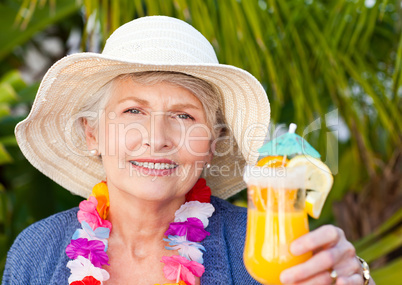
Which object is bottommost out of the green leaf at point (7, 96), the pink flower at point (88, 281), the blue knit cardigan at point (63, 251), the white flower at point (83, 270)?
the blue knit cardigan at point (63, 251)

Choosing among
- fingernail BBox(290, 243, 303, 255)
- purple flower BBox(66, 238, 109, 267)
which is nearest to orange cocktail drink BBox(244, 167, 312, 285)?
fingernail BBox(290, 243, 303, 255)

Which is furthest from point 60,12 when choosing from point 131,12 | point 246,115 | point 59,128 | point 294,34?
point 246,115

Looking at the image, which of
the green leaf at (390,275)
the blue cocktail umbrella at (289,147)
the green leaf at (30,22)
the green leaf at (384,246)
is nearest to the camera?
the blue cocktail umbrella at (289,147)

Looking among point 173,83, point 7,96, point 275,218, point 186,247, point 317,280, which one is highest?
point 173,83

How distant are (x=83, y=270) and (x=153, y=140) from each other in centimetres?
51

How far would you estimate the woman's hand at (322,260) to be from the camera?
1.13 meters

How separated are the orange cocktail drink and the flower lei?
469 millimetres

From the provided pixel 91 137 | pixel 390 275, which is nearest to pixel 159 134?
pixel 91 137

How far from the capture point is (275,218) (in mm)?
1204

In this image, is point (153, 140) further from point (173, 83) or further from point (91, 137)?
point (91, 137)

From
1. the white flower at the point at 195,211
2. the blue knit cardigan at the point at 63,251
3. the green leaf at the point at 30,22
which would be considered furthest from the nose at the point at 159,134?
the green leaf at the point at 30,22

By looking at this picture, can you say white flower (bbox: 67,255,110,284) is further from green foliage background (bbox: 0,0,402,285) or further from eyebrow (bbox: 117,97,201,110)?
green foliage background (bbox: 0,0,402,285)

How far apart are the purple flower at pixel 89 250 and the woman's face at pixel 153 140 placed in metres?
0.23

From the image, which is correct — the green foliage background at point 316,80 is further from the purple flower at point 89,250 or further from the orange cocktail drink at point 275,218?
the orange cocktail drink at point 275,218
